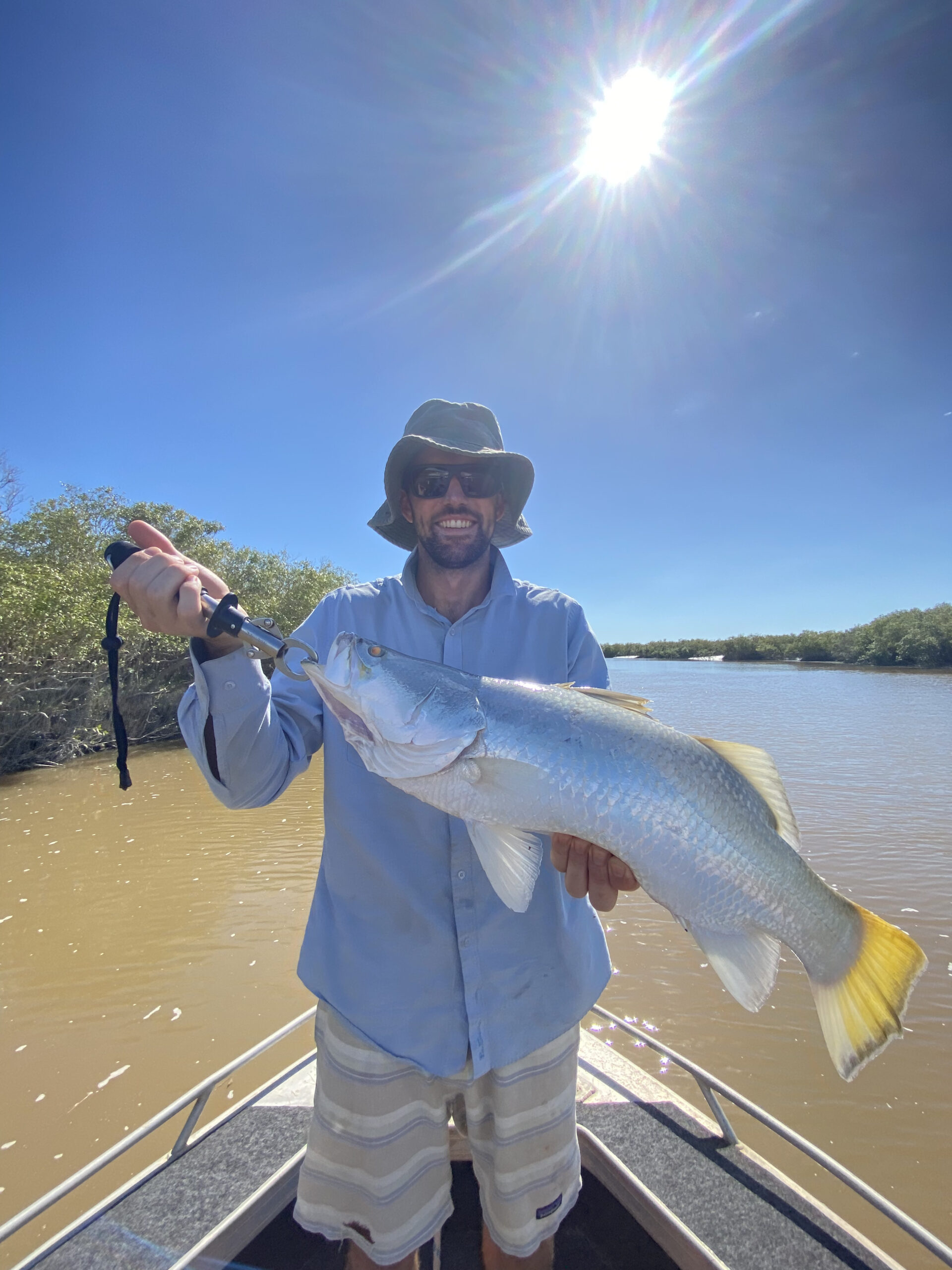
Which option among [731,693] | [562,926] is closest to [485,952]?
[562,926]

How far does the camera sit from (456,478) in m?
2.66

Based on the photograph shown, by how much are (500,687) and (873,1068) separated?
17.2ft

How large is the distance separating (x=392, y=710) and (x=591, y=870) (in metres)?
0.85

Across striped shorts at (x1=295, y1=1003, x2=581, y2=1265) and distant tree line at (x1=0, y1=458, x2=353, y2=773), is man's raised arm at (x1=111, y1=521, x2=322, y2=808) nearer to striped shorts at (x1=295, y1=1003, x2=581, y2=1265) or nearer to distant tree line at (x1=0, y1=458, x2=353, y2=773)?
striped shorts at (x1=295, y1=1003, x2=581, y2=1265)

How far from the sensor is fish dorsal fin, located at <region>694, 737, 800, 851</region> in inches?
81.5

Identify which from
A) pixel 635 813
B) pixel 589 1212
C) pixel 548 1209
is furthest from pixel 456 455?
pixel 589 1212

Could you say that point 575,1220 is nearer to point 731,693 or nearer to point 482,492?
point 482,492

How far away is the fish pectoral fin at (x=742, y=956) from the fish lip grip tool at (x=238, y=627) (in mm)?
1625

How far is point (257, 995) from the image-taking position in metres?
5.59

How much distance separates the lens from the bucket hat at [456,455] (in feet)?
8.80

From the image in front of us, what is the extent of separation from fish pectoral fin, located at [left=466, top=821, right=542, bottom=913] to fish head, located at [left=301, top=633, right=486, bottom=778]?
0.26 meters

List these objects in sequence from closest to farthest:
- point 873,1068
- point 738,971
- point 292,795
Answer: point 738,971 < point 873,1068 < point 292,795

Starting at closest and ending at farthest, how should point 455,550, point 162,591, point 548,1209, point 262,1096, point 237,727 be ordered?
point 162,591, point 237,727, point 548,1209, point 455,550, point 262,1096

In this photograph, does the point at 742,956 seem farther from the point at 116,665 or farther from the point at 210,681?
the point at 116,665
